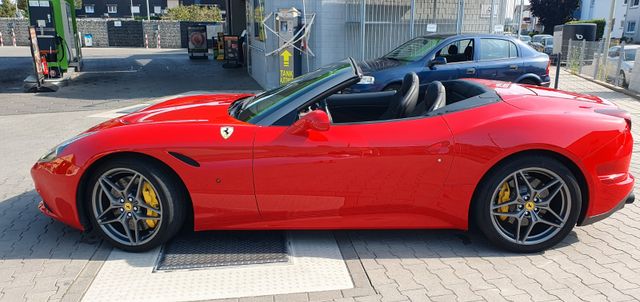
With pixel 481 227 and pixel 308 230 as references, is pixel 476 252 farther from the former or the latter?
pixel 308 230

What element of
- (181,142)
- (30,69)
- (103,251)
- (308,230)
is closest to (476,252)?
(308,230)

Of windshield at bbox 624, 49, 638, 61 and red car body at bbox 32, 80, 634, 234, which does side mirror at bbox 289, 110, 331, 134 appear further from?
windshield at bbox 624, 49, 638, 61

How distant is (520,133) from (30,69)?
64.0ft

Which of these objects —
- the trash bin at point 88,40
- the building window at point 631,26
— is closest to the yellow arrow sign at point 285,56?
the trash bin at point 88,40

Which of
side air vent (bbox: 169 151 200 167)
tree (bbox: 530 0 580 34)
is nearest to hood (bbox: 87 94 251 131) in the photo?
side air vent (bbox: 169 151 200 167)

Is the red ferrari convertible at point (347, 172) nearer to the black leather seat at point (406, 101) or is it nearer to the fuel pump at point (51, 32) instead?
the black leather seat at point (406, 101)

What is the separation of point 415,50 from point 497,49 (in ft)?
4.97

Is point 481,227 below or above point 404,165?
below

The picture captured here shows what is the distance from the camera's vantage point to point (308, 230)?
12.5 feet

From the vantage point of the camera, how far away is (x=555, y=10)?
46281mm

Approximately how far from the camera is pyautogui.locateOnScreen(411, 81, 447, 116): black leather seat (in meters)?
3.60

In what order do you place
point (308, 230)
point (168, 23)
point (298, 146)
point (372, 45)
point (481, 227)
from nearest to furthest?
point (298, 146) → point (481, 227) → point (308, 230) → point (372, 45) → point (168, 23)

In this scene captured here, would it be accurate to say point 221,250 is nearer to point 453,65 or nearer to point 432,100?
point 432,100

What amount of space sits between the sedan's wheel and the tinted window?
7037 mm
